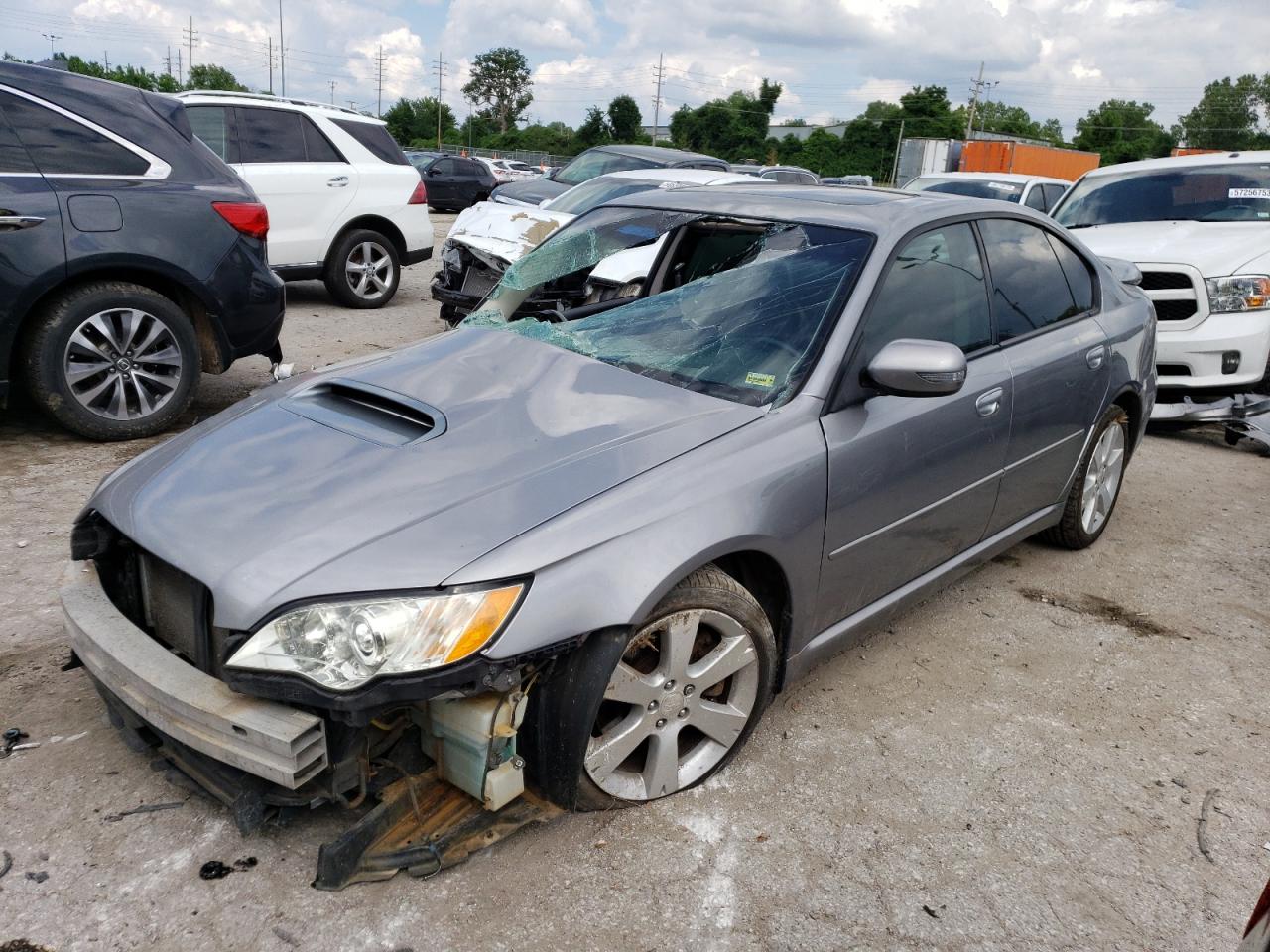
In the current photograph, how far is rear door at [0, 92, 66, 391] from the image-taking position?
15.3 ft

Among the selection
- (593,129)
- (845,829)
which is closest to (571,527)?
(845,829)

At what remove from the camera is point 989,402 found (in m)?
3.37

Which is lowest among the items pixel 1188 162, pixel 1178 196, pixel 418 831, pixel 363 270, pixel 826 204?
pixel 418 831

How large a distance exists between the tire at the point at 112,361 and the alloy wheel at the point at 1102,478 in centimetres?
454

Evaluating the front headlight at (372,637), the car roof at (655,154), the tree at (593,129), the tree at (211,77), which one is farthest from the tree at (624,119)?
the front headlight at (372,637)

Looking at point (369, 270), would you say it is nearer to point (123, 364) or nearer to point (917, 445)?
point (123, 364)

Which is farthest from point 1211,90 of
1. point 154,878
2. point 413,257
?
point 154,878

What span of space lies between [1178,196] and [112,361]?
7.39 m

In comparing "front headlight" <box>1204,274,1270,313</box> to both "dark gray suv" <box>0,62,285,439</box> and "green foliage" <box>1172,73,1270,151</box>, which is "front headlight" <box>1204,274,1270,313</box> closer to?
"dark gray suv" <box>0,62,285,439</box>

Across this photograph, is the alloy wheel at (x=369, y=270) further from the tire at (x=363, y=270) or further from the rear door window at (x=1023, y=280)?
the rear door window at (x=1023, y=280)

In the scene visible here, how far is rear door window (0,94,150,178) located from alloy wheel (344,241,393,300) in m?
3.93

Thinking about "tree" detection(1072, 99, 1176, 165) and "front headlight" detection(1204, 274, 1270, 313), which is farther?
"tree" detection(1072, 99, 1176, 165)

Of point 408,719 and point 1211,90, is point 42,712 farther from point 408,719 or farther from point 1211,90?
point 1211,90

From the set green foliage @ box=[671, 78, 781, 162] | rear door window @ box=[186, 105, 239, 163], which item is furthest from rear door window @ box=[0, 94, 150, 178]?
green foliage @ box=[671, 78, 781, 162]
